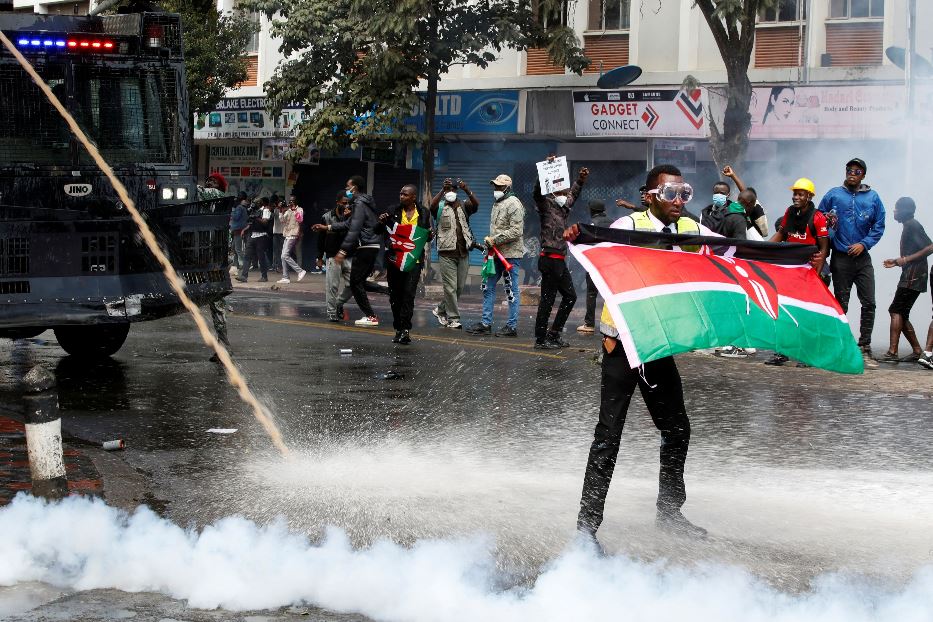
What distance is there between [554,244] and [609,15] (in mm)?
12578

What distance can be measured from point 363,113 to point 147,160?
14.0m

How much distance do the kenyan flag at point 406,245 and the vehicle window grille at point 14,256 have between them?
196 inches

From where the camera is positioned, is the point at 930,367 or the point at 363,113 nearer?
the point at 930,367

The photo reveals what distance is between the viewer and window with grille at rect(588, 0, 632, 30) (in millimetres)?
24981

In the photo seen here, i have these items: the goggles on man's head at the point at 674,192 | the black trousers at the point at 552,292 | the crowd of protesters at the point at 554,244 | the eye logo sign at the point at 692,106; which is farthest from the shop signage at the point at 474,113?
the goggles on man's head at the point at 674,192

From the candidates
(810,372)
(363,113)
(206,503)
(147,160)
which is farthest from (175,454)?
(363,113)

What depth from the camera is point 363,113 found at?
24.3 meters

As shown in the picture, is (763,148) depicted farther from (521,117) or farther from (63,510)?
(63,510)

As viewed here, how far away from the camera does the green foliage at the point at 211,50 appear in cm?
2703

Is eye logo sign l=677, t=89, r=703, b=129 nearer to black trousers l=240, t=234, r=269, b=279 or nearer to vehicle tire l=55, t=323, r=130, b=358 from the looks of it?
black trousers l=240, t=234, r=269, b=279

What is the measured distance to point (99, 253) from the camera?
9.95 meters

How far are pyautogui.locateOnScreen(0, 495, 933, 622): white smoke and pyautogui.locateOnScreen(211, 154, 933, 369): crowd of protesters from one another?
242 inches

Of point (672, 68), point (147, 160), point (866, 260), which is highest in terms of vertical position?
point (672, 68)

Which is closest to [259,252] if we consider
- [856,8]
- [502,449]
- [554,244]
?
[856,8]
